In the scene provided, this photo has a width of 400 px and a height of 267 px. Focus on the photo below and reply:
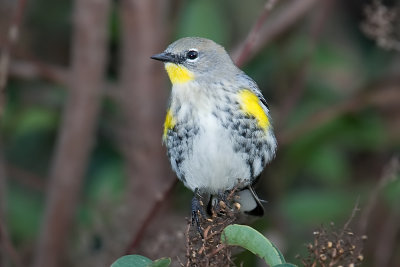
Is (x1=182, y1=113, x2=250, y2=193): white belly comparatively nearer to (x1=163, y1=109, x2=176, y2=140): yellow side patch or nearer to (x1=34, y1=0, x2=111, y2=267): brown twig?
(x1=163, y1=109, x2=176, y2=140): yellow side patch

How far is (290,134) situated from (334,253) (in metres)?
2.81

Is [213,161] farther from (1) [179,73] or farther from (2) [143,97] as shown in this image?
(2) [143,97]

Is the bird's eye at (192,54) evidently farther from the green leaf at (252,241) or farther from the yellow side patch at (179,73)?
the green leaf at (252,241)

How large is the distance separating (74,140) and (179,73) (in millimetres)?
1232

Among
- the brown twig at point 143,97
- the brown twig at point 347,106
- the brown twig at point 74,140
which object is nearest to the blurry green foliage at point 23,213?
the brown twig at point 74,140

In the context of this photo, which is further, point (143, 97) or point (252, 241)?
point (143, 97)

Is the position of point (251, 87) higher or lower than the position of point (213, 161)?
higher

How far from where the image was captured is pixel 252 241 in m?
2.71

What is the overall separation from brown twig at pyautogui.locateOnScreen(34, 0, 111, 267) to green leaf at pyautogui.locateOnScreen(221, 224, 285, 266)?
2311 millimetres

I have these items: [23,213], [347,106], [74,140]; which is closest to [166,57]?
[74,140]

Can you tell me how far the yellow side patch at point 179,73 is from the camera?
3893 millimetres


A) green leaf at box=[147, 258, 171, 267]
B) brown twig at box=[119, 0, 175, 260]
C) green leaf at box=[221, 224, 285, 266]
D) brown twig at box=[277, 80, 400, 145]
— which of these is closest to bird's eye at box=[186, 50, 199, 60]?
brown twig at box=[119, 0, 175, 260]

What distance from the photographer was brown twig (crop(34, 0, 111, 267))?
191 inches

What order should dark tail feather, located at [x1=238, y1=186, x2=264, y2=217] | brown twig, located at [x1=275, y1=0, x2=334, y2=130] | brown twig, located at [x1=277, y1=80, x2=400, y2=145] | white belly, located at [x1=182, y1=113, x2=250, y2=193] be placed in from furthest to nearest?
brown twig, located at [x1=275, y1=0, x2=334, y2=130] → brown twig, located at [x1=277, y1=80, x2=400, y2=145] → dark tail feather, located at [x1=238, y1=186, x2=264, y2=217] → white belly, located at [x1=182, y1=113, x2=250, y2=193]
